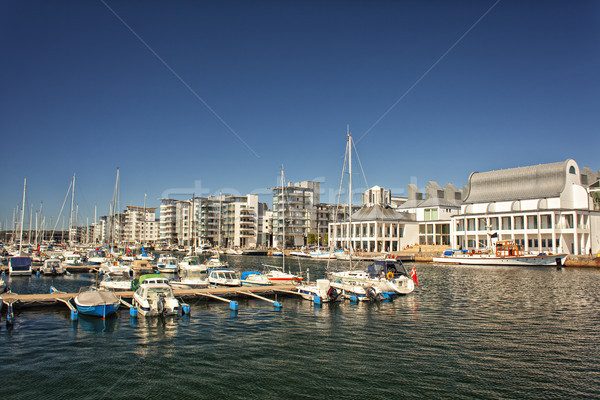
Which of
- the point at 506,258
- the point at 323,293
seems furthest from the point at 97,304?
the point at 506,258

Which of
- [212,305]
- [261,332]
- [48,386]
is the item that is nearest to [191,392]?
[48,386]

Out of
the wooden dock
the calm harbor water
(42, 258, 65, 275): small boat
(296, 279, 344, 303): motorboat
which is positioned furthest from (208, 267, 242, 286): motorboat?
(42, 258, 65, 275): small boat

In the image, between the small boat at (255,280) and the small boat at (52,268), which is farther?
the small boat at (52,268)

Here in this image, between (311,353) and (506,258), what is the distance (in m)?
83.6

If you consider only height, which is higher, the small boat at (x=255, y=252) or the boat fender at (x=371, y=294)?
the small boat at (x=255, y=252)

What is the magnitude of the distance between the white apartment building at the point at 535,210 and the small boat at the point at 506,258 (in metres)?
7.56

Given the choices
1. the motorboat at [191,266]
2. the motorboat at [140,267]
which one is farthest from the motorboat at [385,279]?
the motorboat at [140,267]

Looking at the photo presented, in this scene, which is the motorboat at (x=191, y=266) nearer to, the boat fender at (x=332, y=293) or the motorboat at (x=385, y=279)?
the motorboat at (x=385, y=279)

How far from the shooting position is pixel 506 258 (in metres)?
93.9

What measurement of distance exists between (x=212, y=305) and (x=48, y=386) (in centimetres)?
2065

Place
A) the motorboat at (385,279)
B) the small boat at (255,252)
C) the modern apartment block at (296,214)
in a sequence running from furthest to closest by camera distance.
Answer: the modern apartment block at (296,214), the small boat at (255,252), the motorboat at (385,279)

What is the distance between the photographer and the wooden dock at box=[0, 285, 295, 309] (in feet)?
114

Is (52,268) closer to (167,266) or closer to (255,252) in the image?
(167,266)

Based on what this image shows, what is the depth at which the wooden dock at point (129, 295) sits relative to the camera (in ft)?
114
